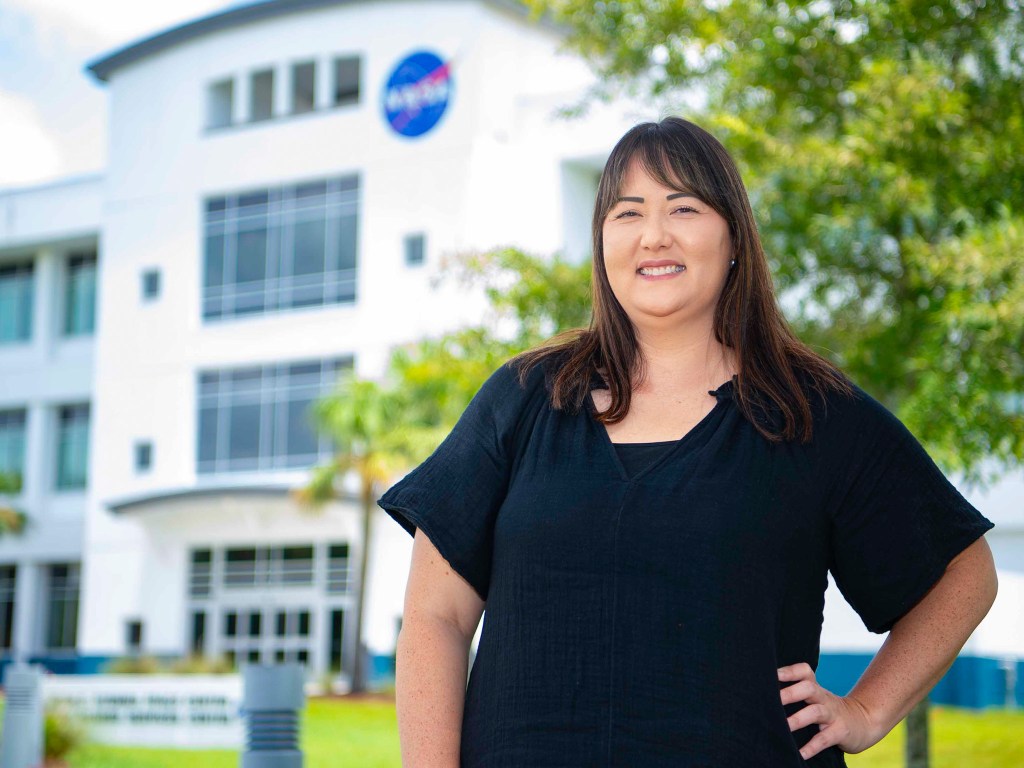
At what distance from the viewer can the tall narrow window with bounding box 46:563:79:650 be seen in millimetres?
40188

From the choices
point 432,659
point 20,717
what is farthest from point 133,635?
point 432,659

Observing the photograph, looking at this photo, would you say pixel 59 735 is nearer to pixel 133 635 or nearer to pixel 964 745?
pixel 964 745

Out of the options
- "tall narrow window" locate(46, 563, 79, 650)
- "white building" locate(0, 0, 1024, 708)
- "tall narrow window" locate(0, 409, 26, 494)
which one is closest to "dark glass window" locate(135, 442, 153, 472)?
"white building" locate(0, 0, 1024, 708)

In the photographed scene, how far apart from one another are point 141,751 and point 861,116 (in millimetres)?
14826

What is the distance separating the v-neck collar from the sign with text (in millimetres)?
17895

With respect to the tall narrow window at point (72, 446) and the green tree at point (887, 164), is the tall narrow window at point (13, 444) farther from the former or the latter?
the green tree at point (887, 164)

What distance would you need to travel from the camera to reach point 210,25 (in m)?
35.3

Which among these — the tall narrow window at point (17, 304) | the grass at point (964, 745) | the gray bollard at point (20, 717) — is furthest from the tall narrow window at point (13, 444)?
the gray bollard at point (20, 717)

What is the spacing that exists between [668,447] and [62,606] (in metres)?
40.9

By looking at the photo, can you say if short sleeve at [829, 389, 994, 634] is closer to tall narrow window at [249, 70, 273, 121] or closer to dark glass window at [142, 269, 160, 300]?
tall narrow window at [249, 70, 273, 121]

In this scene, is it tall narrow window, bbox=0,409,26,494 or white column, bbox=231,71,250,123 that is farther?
tall narrow window, bbox=0,409,26,494

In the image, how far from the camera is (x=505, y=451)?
2471 millimetres

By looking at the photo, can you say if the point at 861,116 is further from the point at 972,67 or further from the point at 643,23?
the point at 643,23

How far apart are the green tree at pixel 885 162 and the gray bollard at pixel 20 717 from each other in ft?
21.9
